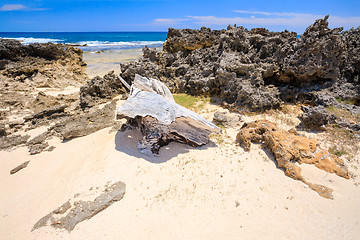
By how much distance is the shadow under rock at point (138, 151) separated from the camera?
19.1 feet

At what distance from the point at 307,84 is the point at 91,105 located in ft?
39.8

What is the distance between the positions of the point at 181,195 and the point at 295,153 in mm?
3743

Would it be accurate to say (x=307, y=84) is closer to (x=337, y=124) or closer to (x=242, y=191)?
(x=337, y=124)

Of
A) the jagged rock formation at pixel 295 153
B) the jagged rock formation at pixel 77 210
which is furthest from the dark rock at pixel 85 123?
the jagged rock formation at pixel 295 153

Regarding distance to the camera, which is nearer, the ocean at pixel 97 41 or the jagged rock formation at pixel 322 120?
the jagged rock formation at pixel 322 120

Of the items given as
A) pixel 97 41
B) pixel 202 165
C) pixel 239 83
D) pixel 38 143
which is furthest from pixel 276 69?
pixel 97 41

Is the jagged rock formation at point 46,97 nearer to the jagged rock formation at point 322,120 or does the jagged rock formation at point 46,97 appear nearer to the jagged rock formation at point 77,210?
the jagged rock formation at point 77,210

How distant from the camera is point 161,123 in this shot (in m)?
5.80

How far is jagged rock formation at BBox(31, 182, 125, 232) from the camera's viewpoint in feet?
12.6

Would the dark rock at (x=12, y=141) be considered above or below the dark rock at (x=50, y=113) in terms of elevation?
below

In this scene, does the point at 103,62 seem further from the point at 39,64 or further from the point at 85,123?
the point at 85,123

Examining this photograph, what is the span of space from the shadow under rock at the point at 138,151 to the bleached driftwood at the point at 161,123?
6.4 inches

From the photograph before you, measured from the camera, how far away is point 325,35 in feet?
27.6

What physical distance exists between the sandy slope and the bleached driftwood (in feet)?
1.13
